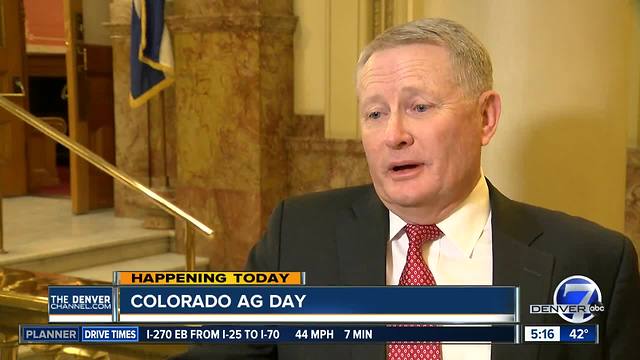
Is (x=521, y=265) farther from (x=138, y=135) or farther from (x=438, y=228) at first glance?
(x=138, y=135)

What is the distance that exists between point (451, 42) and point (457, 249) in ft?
1.24

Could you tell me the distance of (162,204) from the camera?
423cm

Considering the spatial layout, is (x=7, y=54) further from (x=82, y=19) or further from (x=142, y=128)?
(x=142, y=128)

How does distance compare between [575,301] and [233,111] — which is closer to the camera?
[575,301]

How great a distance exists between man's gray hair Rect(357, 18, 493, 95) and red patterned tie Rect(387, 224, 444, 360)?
0.89 feet

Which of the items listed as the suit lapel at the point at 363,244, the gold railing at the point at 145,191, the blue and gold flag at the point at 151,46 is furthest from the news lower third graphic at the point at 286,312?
the blue and gold flag at the point at 151,46

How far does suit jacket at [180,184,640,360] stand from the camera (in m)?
1.51

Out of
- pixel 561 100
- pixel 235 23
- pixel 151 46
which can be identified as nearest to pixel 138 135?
pixel 151 46

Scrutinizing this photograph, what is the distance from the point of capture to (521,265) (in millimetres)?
1537

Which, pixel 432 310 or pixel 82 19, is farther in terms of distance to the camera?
pixel 82 19

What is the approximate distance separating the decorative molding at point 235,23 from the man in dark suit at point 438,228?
12.4 feet

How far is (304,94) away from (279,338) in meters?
4.25

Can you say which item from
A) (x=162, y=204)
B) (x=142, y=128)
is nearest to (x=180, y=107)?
→ (x=142, y=128)

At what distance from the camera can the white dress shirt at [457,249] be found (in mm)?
1550
